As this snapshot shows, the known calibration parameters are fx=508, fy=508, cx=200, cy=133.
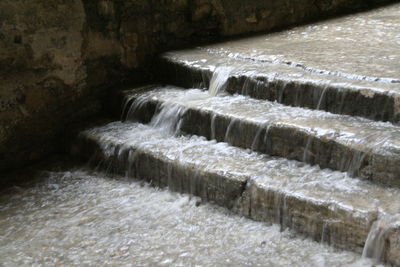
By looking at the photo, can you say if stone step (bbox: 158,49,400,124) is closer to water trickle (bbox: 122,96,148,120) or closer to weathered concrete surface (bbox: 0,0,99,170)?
→ water trickle (bbox: 122,96,148,120)

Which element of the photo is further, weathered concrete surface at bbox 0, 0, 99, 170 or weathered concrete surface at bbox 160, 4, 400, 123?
weathered concrete surface at bbox 0, 0, 99, 170

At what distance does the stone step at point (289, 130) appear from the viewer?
8.68ft

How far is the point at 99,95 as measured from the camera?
4285 mm

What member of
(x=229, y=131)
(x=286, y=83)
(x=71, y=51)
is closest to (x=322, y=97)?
(x=286, y=83)

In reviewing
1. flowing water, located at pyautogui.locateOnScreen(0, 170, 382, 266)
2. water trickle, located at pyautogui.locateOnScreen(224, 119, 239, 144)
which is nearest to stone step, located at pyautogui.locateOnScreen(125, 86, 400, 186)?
water trickle, located at pyautogui.locateOnScreen(224, 119, 239, 144)

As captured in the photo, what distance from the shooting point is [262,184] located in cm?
275

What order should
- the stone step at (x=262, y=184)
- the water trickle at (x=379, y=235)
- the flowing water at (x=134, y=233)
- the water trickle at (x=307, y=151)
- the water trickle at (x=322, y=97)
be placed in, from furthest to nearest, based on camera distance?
the water trickle at (x=322, y=97) → the water trickle at (x=307, y=151) → the flowing water at (x=134, y=233) → the stone step at (x=262, y=184) → the water trickle at (x=379, y=235)

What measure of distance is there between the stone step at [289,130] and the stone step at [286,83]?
67 millimetres

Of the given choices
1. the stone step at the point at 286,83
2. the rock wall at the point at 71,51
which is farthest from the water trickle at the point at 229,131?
the rock wall at the point at 71,51

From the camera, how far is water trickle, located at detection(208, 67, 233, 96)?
3850 mm

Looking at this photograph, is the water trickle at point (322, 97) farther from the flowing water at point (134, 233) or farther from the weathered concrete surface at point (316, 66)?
the flowing water at point (134, 233)

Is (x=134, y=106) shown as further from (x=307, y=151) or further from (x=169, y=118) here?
(x=307, y=151)

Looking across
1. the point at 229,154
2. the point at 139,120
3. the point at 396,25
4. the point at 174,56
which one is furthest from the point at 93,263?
the point at 396,25

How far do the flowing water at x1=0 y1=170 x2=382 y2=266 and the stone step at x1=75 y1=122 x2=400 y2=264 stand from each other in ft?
0.26
